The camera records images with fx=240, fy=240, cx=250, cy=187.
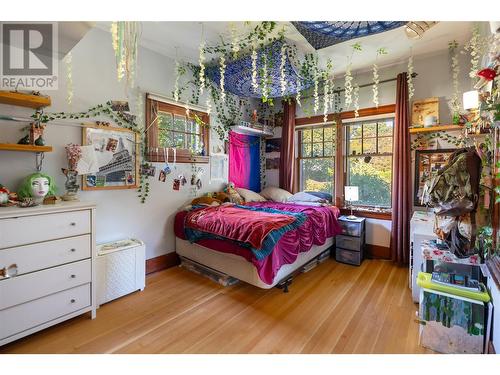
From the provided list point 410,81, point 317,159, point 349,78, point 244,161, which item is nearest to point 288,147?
point 317,159

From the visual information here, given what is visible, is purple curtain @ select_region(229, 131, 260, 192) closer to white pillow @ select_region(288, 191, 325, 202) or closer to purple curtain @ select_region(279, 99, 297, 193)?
purple curtain @ select_region(279, 99, 297, 193)

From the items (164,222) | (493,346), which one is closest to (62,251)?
(164,222)

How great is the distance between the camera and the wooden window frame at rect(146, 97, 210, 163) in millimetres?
2918

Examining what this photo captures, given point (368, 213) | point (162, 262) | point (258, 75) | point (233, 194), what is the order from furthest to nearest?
point (233, 194), point (368, 213), point (162, 262), point (258, 75)

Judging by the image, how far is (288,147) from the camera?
426cm

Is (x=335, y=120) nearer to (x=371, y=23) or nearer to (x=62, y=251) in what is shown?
(x=371, y=23)

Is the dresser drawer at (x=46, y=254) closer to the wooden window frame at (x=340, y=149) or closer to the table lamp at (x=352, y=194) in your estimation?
the table lamp at (x=352, y=194)

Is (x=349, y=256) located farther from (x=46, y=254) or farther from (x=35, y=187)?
(x=35, y=187)

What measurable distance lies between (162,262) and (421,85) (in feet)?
13.6

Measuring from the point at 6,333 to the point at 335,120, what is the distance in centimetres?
427

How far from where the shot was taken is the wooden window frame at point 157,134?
2.92 metres

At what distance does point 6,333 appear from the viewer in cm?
159

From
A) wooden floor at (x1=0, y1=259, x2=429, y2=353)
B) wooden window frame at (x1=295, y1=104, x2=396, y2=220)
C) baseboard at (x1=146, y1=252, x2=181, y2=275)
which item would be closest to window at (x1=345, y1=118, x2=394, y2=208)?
wooden window frame at (x1=295, y1=104, x2=396, y2=220)

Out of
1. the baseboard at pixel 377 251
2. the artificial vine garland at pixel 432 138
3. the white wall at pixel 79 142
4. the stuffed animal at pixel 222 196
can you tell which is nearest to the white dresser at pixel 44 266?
the white wall at pixel 79 142
